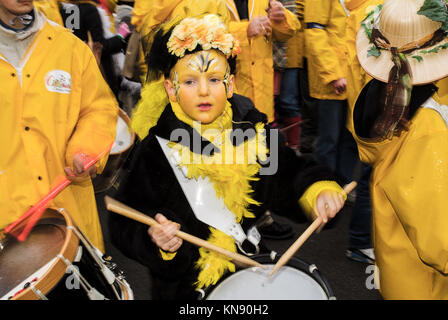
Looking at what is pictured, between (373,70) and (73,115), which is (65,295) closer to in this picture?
(73,115)

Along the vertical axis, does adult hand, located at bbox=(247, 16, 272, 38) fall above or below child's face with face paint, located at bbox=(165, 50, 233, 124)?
below

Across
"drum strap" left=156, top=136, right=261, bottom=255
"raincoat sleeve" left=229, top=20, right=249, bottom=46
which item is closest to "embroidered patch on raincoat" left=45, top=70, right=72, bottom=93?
"drum strap" left=156, top=136, right=261, bottom=255

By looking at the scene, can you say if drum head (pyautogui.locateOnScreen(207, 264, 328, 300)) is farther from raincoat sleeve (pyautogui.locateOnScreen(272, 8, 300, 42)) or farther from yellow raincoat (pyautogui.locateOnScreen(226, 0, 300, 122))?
raincoat sleeve (pyautogui.locateOnScreen(272, 8, 300, 42))

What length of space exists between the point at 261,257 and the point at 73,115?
1063 mm

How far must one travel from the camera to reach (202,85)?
1.69 meters

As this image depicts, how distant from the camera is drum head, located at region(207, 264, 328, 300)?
147cm

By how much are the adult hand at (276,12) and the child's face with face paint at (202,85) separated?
1.50 m

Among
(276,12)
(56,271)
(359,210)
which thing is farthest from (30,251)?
(359,210)

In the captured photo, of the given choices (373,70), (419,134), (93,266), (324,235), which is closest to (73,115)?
(93,266)

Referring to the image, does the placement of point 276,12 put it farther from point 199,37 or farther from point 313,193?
point 313,193

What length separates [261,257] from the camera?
4.97 ft

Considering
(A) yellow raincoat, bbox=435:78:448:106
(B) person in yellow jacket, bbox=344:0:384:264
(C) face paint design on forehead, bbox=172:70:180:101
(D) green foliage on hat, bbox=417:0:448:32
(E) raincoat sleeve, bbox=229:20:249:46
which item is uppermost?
(D) green foliage on hat, bbox=417:0:448:32

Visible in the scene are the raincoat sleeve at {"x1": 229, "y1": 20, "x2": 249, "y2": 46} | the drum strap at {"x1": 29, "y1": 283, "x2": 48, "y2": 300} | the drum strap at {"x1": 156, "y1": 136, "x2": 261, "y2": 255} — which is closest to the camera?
the drum strap at {"x1": 29, "y1": 283, "x2": 48, "y2": 300}

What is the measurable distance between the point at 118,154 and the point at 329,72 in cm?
160
